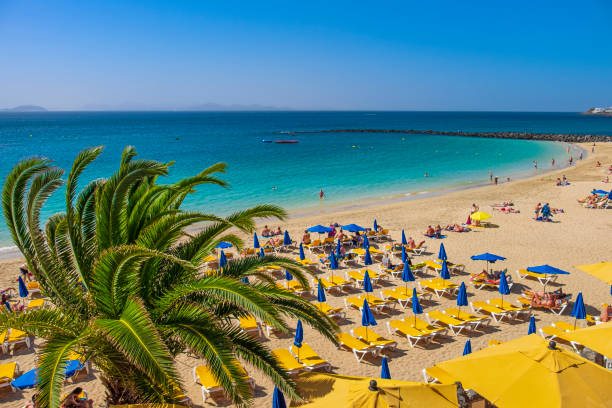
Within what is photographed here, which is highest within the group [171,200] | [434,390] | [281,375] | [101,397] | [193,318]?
[171,200]

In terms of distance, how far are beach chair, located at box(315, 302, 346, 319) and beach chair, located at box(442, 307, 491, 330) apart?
2996mm

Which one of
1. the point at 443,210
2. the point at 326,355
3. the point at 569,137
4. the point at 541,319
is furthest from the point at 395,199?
the point at 569,137

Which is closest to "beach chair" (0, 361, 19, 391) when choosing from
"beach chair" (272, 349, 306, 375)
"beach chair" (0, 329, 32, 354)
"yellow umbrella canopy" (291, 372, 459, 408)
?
"beach chair" (0, 329, 32, 354)

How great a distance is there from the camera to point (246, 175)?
44.8 metres

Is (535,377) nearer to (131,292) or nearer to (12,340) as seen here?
(131,292)

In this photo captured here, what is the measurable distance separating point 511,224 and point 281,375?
21.5 metres

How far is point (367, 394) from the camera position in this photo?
5605mm

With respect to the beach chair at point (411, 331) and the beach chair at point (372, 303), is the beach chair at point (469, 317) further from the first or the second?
the beach chair at point (372, 303)

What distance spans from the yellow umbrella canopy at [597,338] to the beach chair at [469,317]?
331 centimetres

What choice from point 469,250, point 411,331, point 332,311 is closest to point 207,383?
point 332,311

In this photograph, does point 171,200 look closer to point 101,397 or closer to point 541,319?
point 101,397

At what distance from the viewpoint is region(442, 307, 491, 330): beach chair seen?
11.5 meters

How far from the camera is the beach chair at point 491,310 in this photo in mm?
12070

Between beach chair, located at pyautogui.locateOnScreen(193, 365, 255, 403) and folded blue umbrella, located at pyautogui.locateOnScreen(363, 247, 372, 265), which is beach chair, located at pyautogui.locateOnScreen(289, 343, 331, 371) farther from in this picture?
folded blue umbrella, located at pyautogui.locateOnScreen(363, 247, 372, 265)
